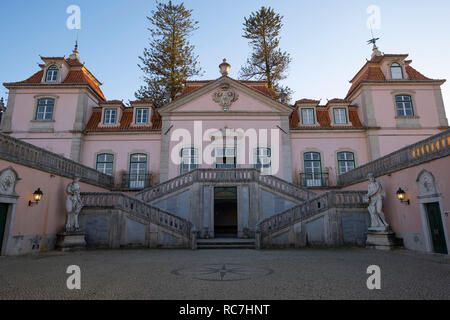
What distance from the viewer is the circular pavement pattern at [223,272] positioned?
6.01m

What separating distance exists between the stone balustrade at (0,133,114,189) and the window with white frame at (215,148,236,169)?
798 cm

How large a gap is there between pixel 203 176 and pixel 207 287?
1082 centimetres

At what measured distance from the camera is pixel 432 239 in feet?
33.2

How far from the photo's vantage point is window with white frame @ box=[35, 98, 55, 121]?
66.9ft

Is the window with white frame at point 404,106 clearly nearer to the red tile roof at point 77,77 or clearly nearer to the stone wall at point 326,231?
the stone wall at point 326,231

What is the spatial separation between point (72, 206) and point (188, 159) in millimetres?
8543

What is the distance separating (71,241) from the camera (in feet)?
38.2

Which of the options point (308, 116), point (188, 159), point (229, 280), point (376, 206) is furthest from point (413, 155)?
point (188, 159)

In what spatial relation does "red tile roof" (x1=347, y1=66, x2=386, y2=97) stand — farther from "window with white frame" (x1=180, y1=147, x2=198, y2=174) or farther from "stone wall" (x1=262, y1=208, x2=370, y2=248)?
"window with white frame" (x1=180, y1=147, x2=198, y2=174)

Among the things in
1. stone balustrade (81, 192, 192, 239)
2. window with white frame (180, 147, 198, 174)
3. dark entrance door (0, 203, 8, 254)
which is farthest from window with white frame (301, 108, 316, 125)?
dark entrance door (0, 203, 8, 254)

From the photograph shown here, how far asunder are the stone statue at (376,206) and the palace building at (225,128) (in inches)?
270

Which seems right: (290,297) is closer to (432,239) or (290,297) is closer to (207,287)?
(207,287)

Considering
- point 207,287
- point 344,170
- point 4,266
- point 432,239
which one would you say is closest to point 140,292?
point 207,287

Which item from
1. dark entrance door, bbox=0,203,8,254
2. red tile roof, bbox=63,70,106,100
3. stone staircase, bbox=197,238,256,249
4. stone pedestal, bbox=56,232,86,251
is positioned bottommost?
stone staircase, bbox=197,238,256,249
